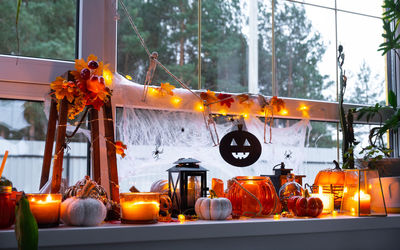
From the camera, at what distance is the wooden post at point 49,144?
141 centimetres

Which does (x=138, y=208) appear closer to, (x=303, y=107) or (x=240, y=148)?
(x=240, y=148)

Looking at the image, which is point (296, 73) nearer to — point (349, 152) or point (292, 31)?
point (292, 31)

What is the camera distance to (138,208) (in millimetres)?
1305

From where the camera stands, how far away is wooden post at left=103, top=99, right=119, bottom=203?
1.45m

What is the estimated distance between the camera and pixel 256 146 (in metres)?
1.77

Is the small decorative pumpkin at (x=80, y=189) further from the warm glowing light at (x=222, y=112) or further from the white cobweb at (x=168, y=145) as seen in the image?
the warm glowing light at (x=222, y=112)

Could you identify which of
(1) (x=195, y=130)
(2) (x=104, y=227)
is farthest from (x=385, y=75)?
(2) (x=104, y=227)

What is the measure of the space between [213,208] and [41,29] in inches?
36.4

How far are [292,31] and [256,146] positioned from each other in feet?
2.27

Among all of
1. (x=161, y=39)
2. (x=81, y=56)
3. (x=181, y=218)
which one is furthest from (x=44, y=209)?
(x=161, y=39)

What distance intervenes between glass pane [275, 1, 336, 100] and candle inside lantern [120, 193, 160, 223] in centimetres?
99

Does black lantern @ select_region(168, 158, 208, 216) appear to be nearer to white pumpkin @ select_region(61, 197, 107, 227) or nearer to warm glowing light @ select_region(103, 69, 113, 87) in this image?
white pumpkin @ select_region(61, 197, 107, 227)

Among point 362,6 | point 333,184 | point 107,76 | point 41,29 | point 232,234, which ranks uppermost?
point 362,6

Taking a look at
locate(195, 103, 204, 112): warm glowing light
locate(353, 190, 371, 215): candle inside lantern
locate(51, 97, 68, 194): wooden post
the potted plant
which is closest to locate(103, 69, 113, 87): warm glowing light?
locate(51, 97, 68, 194): wooden post
